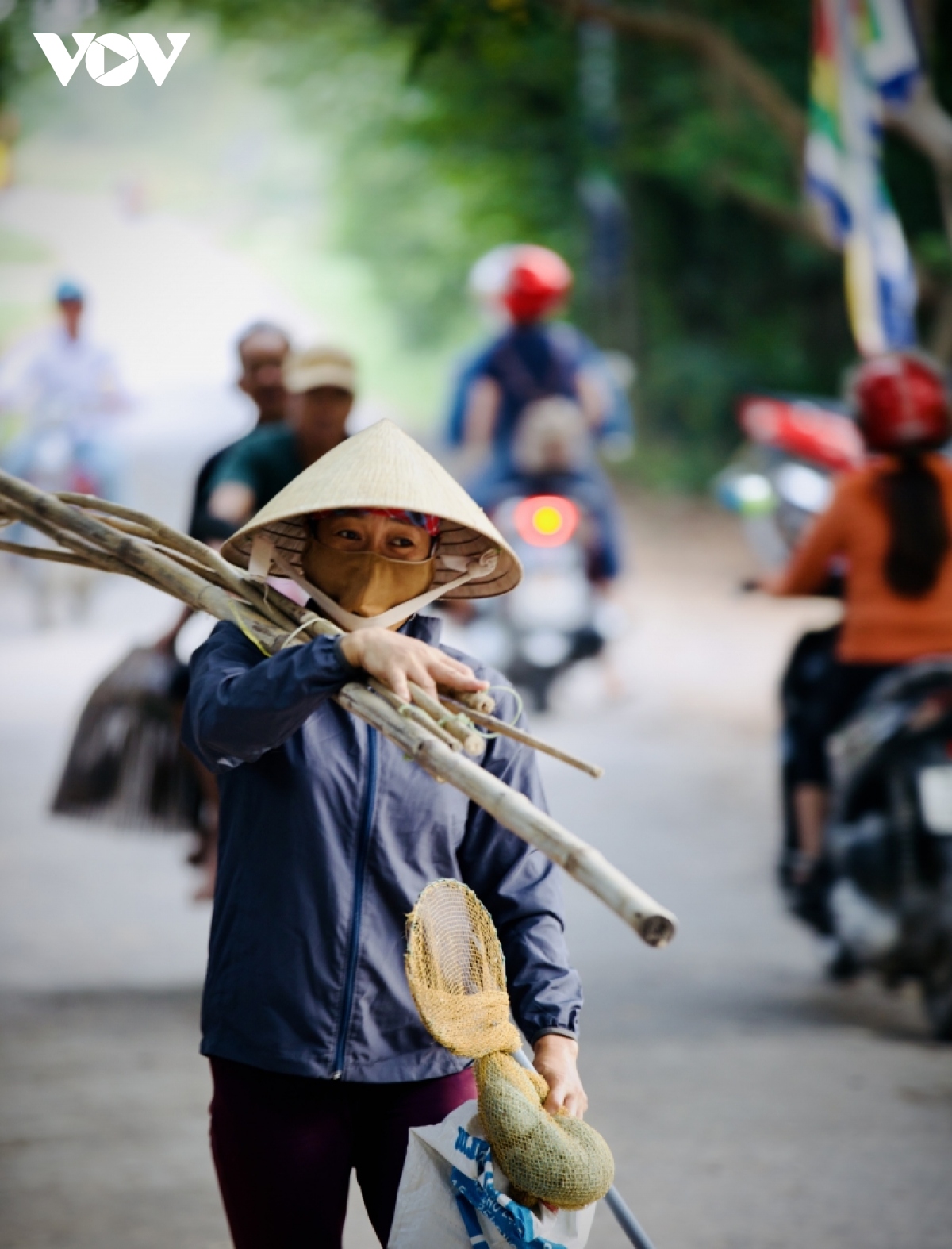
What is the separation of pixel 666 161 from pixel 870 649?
1449 centimetres

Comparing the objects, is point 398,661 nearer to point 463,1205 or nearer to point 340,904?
point 340,904

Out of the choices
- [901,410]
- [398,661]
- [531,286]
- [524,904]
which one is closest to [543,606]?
[531,286]

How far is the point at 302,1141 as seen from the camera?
2.81m

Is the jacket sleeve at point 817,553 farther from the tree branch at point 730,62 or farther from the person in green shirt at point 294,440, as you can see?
the tree branch at point 730,62

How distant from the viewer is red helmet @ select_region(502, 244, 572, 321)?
11.1 meters

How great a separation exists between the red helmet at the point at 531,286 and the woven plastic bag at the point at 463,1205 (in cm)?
890

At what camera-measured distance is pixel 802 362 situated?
21.4 metres

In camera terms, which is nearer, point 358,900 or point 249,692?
point 249,692

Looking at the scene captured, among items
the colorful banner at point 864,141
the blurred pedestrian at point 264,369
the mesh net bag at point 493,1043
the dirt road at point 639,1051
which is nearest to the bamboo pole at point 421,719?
the mesh net bag at point 493,1043

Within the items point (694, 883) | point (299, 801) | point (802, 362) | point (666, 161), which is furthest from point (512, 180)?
point (299, 801)

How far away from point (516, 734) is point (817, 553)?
3.77 m

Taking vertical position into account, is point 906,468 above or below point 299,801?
above

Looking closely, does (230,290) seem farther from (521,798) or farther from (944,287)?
(521,798)

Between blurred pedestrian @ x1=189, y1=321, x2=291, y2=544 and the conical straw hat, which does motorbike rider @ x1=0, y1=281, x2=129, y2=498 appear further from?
the conical straw hat
